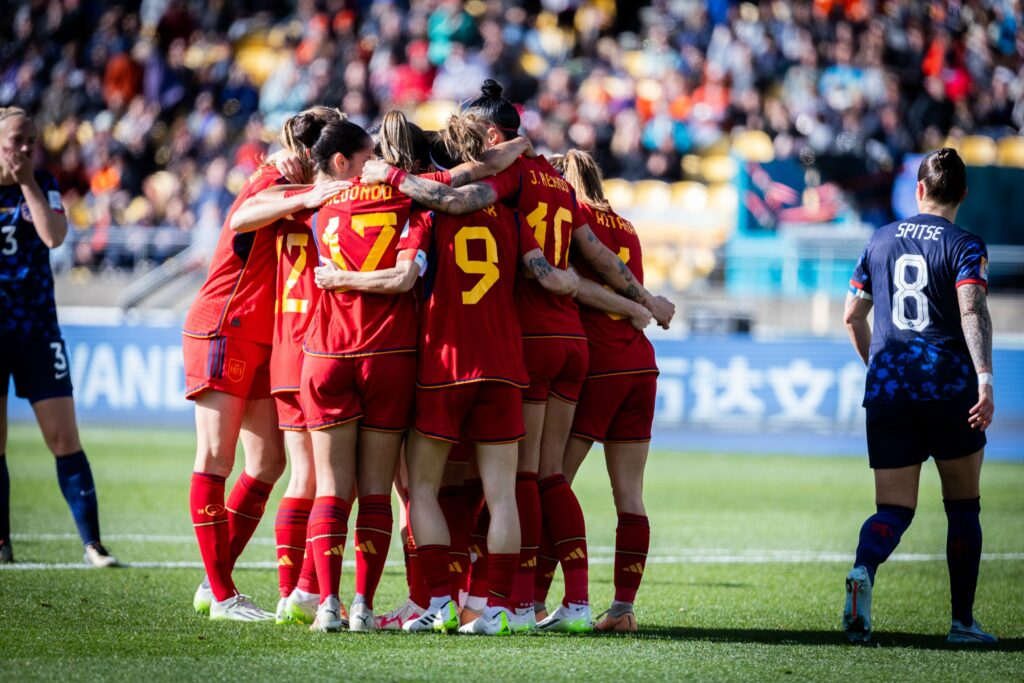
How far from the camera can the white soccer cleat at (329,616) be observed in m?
5.19

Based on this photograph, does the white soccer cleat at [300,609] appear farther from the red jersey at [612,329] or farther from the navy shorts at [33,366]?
the navy shorts at [33,366]

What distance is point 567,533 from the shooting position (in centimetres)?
570

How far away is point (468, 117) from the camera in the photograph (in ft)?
18.2

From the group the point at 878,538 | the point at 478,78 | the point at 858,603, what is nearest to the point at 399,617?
the point at 858,603

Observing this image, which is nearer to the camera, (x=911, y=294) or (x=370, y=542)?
(x=370, y=542)

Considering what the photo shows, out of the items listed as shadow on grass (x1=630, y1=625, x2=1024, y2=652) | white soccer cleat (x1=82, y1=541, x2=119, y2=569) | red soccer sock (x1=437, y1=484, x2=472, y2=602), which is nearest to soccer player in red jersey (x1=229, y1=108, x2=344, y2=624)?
red soccer sock (x1=437, y1=484, x2=472, y2=602)

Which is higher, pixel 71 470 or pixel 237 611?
pixel 71 470

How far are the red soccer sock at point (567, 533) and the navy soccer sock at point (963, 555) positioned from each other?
155cm

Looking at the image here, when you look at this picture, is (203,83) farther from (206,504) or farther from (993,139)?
(206,504)

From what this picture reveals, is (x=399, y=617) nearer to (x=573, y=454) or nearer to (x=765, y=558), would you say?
(x=573, y=454)

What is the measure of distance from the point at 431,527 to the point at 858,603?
173 cm

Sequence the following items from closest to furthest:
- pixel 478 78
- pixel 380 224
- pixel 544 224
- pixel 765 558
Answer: pixel 380 224 → pixel 544 224 → pixel 765 558 → pixel 478 78

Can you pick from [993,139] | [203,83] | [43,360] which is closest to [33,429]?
[203,83]

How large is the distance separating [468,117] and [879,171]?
13010 millimetres
